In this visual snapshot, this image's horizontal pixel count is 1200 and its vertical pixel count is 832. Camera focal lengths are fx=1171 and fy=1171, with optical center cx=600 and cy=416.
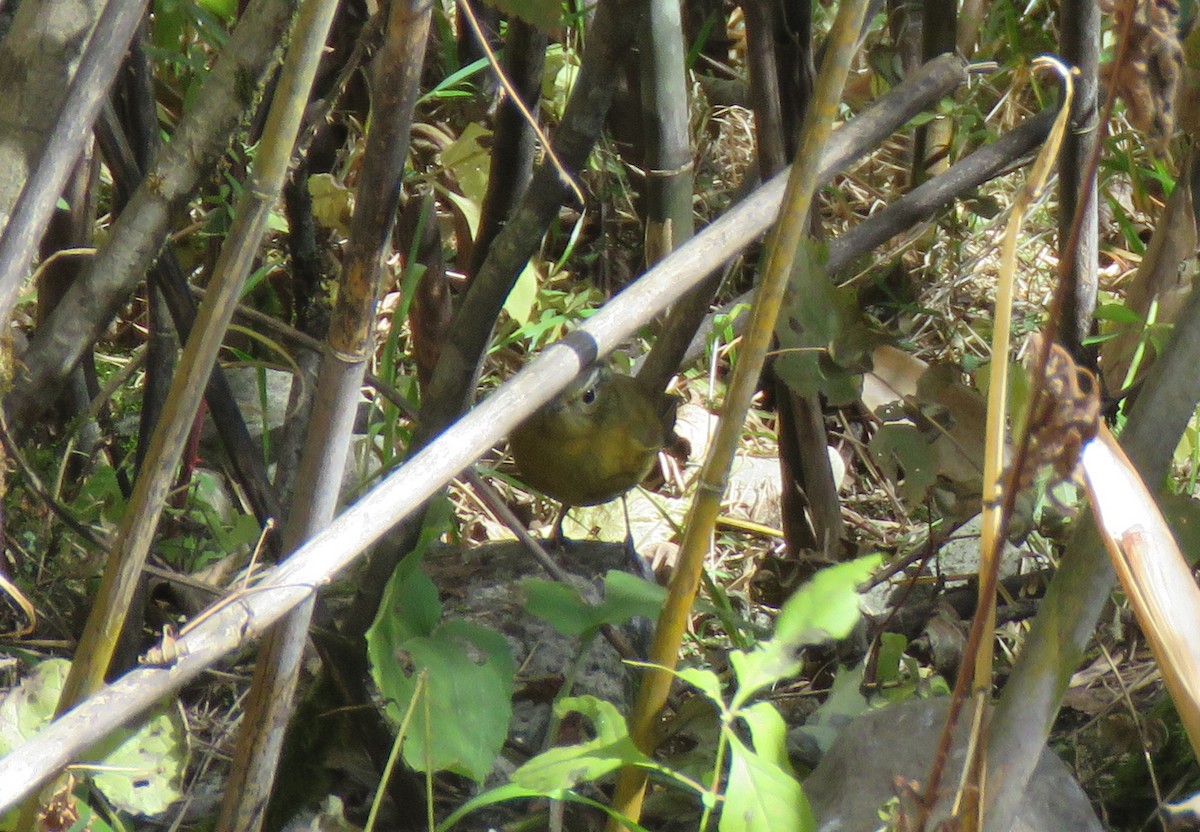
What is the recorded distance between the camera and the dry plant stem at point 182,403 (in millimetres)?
673

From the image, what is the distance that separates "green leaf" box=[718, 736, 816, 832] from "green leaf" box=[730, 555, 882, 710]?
0.14ft

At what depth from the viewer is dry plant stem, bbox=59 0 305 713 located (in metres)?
0.67

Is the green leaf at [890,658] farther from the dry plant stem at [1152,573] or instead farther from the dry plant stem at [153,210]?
the dry plant stem at [153,210]

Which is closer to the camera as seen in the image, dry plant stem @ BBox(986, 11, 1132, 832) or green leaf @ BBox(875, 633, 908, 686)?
dry plant stem @ BBox(986, 11, 1132, 832)

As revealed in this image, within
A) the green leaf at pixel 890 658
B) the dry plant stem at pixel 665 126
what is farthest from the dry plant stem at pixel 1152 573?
the dry plant stem at pixel 665 126

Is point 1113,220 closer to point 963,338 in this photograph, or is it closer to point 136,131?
point 963,338

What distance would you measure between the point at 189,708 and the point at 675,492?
4.63ft

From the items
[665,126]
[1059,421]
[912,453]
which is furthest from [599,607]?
[665,126]

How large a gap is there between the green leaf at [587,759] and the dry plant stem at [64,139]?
47 cm

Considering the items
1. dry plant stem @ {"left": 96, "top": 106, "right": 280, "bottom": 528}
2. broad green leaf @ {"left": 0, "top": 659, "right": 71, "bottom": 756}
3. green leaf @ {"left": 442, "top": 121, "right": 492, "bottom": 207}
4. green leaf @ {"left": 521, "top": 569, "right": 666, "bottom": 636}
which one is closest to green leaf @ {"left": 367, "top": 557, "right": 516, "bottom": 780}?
green leaf @ {"left": 521, "top": 569, "right": 666, "bottom": 636}

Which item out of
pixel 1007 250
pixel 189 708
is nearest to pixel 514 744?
pixel 189 708

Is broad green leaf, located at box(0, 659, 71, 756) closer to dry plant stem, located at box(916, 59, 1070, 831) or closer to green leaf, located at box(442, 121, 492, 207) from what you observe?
dry plant stem, located at box(916, 59, 1070, 831)

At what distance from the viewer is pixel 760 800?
2.60ft

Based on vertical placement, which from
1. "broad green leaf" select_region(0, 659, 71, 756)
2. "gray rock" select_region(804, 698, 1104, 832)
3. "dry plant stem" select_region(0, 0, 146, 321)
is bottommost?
"gray rock" select_region(804, 698, 1104, 832)
